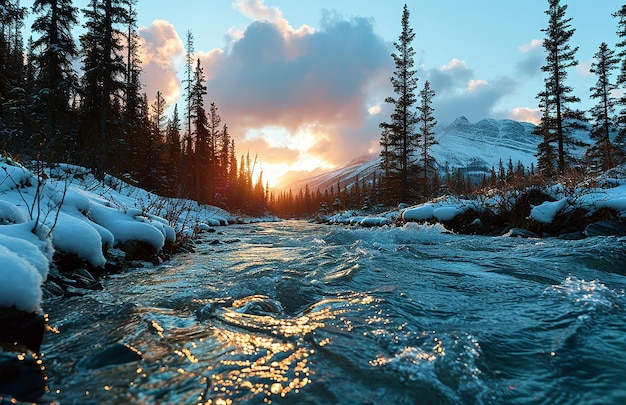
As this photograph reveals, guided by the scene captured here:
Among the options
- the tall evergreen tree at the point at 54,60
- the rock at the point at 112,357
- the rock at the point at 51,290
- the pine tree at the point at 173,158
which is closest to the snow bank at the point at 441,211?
the rock at the point at 51,290

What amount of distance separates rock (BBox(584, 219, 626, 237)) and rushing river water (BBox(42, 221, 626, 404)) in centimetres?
348

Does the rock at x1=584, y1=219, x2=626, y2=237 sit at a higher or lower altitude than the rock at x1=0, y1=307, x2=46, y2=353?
higher

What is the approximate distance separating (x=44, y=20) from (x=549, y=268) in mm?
25064

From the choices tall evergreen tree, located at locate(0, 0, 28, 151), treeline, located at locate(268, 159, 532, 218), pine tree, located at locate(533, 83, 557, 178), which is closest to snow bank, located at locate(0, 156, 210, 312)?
tall evergreen tree, located at locate(0, 0, 28, 151)

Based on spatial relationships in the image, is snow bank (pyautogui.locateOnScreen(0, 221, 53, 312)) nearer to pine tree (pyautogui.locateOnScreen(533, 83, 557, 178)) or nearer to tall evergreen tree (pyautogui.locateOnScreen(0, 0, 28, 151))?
tall evergreen tree (pyautogui.locateOnScreen(0, 0, 28, 151))

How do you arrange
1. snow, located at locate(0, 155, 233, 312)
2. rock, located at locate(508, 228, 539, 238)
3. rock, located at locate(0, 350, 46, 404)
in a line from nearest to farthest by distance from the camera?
1. rock, located at locate(0, 350, 46, 404)
2. snow, located at locate(0, 155, 233, 312)
3. rock, located at locate(508, 228, 539, 238)

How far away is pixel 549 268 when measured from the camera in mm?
4957

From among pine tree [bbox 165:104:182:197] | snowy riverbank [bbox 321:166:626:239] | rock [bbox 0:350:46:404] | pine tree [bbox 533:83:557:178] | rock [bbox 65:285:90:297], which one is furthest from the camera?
pine tree [bbox 165:104:182:197]

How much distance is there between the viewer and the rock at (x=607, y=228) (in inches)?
297

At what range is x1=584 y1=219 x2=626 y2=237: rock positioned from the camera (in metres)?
7.53

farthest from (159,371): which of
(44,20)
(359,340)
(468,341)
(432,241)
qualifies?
(44,20)

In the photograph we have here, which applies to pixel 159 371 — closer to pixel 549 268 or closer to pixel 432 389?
pixel 432 389

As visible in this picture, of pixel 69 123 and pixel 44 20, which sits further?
pixel 69 123

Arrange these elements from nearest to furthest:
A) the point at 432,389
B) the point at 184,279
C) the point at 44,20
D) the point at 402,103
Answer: the point at 432,389 < the point at 184,279 < the point at 44,20 < the point at 402,103
